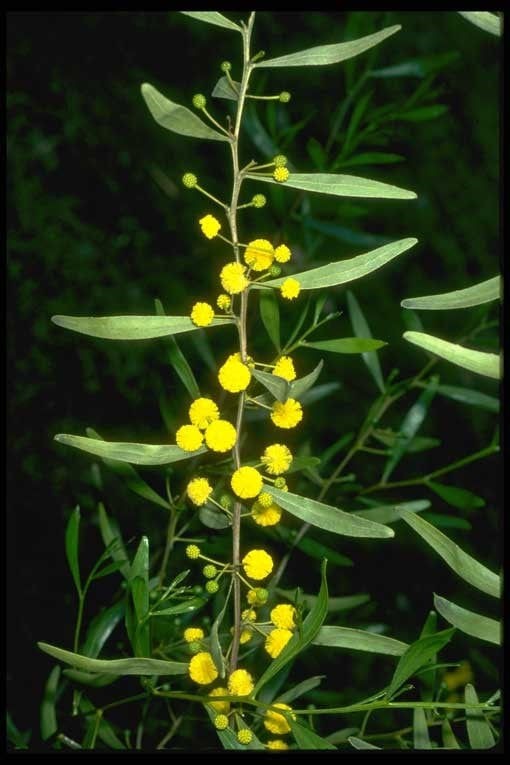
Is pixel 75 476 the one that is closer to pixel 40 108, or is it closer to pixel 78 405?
pixel 78 405

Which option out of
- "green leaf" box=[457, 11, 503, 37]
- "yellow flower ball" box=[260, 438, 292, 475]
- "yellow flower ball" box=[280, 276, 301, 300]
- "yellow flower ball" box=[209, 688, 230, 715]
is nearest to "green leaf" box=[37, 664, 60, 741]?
"yellow flower ball" box=[209, 688, 230, 715]

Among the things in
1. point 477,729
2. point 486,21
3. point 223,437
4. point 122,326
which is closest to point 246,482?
point 223,437

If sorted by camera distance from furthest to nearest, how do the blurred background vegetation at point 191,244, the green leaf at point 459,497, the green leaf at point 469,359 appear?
the blurred background vegetation at point 191,244 → the green leaf at point 459,497 → the green leaf at point 469,359

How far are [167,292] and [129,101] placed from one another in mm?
477

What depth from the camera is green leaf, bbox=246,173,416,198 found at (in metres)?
0.63

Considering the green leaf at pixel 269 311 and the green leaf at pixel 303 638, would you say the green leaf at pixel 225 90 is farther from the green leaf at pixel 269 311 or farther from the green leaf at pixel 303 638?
the green leaf at pixel 303 638

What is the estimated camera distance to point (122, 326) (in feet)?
2.10

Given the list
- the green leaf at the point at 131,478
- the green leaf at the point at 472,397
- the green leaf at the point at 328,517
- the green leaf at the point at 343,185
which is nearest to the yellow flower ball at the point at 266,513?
the green leaf at the point at 328,517

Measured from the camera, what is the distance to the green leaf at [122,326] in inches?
24.9

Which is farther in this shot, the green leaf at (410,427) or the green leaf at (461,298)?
the green leaf at (410,427)

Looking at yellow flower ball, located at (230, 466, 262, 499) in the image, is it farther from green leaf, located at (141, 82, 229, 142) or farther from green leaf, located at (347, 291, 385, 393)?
green leaf, located at (347, 291, 385, 393)

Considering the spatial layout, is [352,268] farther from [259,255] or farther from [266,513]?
[266,513]

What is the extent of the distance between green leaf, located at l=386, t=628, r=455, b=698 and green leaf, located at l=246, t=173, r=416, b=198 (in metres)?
0.31

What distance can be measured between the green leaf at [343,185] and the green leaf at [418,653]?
0.31 m
